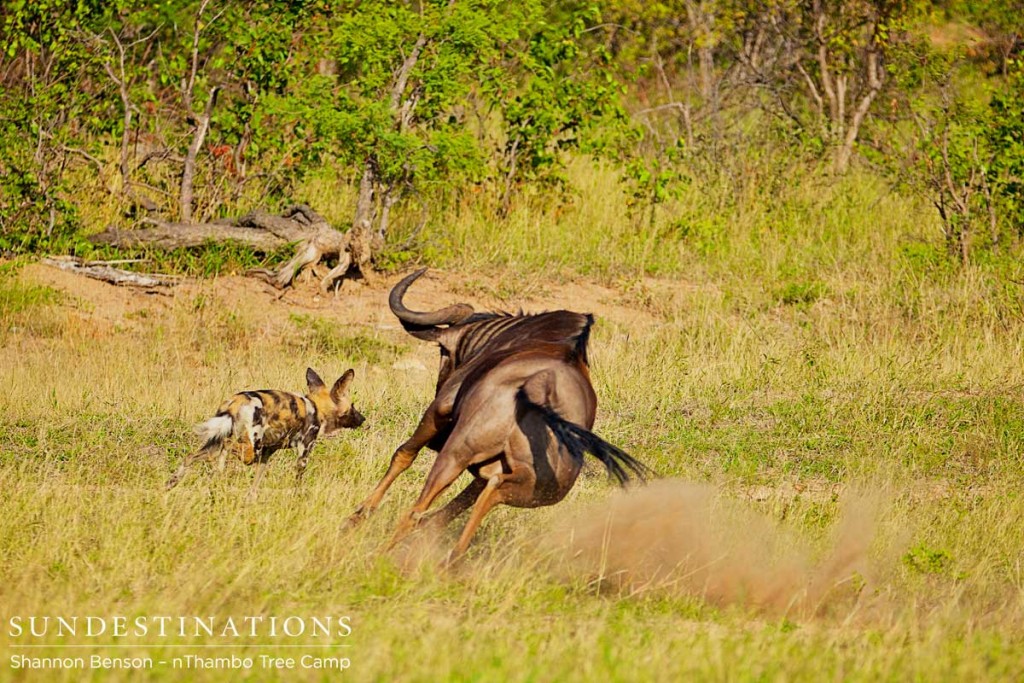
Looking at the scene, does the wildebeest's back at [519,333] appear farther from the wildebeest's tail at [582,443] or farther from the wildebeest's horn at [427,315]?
the wildebeest's tail at [582,443]

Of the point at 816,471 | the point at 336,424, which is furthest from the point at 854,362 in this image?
the point at 336,424

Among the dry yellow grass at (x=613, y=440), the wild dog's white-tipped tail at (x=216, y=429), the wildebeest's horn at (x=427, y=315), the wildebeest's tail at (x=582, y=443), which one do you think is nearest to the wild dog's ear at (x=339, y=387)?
the dry yellow grass at (x=613, y=440)

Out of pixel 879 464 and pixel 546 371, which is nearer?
pixel 546 371

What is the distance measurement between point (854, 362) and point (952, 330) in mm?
2033

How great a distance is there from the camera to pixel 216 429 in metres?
8.27

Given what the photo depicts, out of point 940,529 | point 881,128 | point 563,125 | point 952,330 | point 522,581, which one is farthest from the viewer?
point 881,128

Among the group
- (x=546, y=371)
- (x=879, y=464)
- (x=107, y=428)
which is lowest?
(x=107, y=428)

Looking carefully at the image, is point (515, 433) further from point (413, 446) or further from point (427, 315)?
point (427, 315)

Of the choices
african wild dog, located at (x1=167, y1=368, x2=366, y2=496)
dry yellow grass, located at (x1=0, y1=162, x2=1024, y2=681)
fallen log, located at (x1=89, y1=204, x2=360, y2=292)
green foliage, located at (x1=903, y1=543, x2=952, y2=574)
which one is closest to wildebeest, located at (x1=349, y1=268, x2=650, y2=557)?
dry yellow grass, located at (x1=0, y1=162, x2=1024, y2=681)

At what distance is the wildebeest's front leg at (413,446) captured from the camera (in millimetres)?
7062

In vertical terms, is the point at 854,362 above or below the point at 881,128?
below

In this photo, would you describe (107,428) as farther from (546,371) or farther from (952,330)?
(952,330)

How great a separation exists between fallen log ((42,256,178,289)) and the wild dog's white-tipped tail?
6.33 metres

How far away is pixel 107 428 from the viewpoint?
31.8 ft
